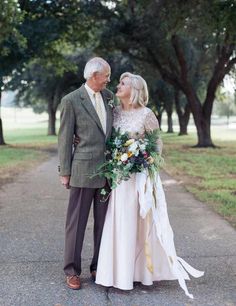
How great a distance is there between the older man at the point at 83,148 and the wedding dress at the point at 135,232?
17cm

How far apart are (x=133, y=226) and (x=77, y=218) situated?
517mm

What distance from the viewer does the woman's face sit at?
4457 millimetres

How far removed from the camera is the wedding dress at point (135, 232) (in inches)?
176

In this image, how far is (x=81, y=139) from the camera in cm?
452

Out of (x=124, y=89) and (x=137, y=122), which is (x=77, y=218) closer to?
(x=137, y=122)

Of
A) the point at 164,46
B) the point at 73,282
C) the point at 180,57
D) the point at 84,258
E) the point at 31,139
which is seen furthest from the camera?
the point at 31,139

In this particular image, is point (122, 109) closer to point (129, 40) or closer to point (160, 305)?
point (160, 305)

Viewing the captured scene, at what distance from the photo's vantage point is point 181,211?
825cm

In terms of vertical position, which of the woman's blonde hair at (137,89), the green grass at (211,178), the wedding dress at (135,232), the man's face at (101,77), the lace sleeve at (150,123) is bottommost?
the green grass at (211,178)

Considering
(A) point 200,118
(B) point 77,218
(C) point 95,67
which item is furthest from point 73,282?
(A) point 200,118

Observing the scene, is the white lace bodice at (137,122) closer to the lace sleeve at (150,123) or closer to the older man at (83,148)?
the lace sleeve at (150,123)

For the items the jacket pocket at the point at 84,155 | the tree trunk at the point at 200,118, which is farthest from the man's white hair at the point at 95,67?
the tree trunk at the point at 200,118

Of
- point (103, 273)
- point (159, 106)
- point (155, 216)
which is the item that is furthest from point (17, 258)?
point (159, 106)

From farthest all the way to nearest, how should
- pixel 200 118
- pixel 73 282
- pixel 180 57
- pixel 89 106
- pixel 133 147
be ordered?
pixel 200 118, pixel 180 57, pixel 73 282, pixel 89 106, pixel 133 147
